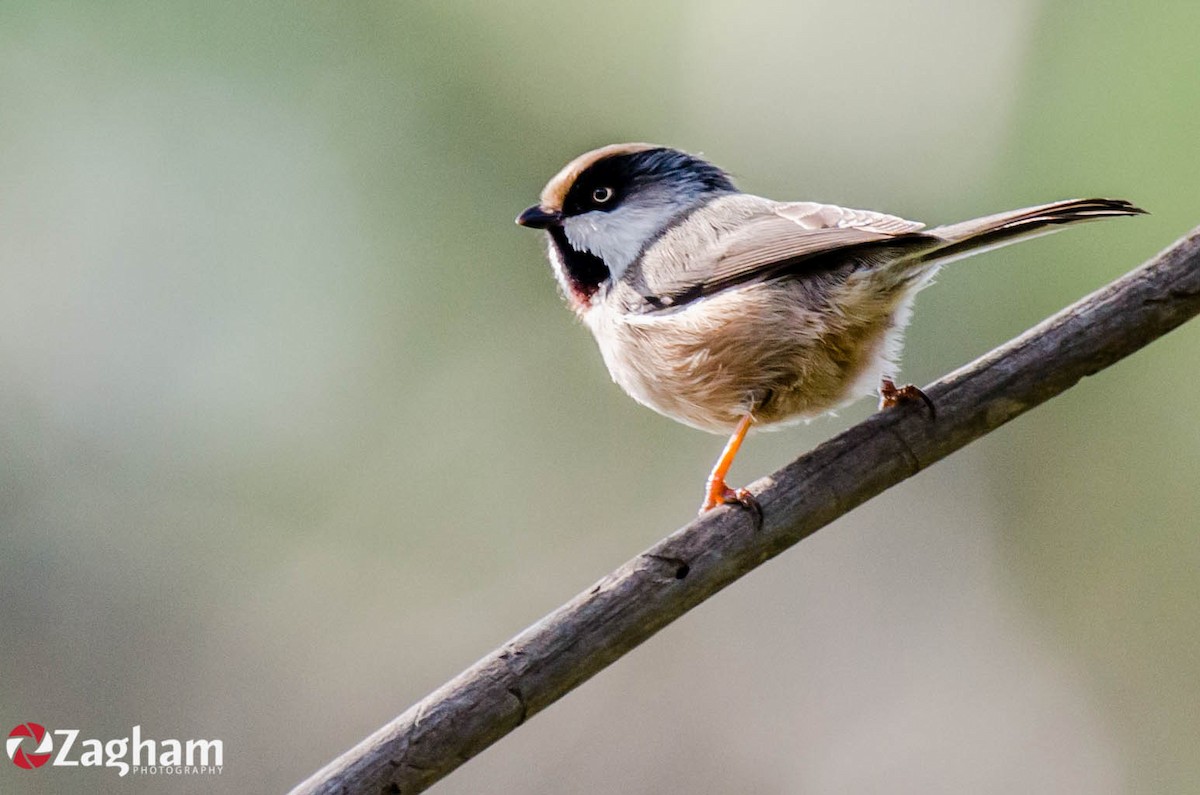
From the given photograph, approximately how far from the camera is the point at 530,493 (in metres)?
6.68

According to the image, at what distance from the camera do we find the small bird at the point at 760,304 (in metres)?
3.41

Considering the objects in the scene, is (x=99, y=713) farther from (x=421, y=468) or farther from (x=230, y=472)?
(x=421, y=468)

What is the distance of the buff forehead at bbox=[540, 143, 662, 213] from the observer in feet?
14.3

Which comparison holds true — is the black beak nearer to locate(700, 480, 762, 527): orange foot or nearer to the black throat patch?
the black throat patch

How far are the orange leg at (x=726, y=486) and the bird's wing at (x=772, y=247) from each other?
495mm

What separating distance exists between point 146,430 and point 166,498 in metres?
0.43

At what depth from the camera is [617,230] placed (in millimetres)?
4316

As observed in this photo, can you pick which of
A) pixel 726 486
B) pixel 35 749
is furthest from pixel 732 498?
pixel 35 749

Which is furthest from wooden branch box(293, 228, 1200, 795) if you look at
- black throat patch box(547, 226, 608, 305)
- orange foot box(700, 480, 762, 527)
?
black throat patch box(547, 226, 608, 305)

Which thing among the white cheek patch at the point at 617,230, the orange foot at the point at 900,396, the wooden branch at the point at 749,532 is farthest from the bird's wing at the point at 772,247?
the wooden branch at the point at 749,532

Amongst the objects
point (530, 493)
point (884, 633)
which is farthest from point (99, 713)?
point (884, 633)

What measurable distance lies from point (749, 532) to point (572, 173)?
6.67ft

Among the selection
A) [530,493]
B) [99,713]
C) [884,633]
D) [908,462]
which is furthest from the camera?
[530,493]

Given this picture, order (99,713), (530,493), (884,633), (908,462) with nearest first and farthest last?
(908,462), (99,713), (884,633), (530,493)
